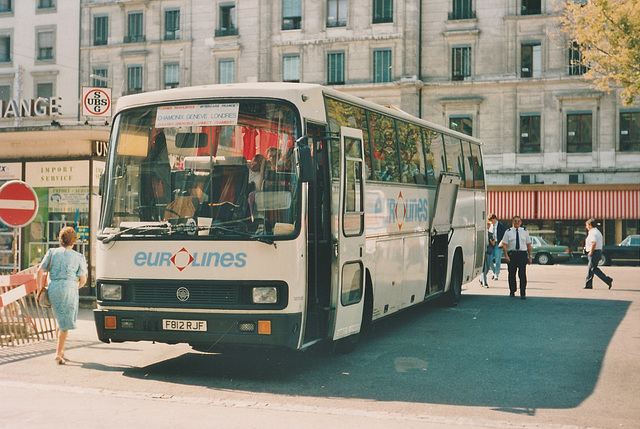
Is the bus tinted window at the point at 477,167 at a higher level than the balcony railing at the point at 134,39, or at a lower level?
lower

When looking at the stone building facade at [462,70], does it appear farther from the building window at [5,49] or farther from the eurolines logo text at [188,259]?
the eurolines logo text at [188,259]

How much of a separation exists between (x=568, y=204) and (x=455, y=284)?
26324 mm

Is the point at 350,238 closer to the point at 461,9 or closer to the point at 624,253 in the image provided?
the point at 624,253

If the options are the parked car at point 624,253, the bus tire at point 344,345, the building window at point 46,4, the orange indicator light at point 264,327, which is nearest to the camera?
the orange indicator light at point 264,327

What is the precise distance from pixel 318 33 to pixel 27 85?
18801 mm

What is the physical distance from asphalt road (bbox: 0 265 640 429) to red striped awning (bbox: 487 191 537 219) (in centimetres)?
2853

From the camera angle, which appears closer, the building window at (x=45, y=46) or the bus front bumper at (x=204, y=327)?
the bus front bumper at (x=204, y=327)

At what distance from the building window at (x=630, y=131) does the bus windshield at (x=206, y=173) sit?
3491 cm

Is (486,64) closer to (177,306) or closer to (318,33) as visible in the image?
(318,33)

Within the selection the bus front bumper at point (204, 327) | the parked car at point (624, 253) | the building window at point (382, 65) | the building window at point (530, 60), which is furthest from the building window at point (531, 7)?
the bus front bumper at point (204, 327)

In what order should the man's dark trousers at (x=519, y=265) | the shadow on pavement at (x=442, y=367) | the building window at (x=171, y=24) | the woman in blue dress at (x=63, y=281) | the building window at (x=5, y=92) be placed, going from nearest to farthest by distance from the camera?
the shadow on pavement at (x=442, y=367) < the woman in blue dress at (x=63, y=281) < the man's dark trousers at (x=519, y=265) < the building window at (x=171, y=24) < the building window at (x=5, y=92)

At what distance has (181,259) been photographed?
29.1ft

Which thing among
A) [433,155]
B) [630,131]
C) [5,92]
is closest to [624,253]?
[630,131]

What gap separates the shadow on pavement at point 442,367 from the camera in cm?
831
